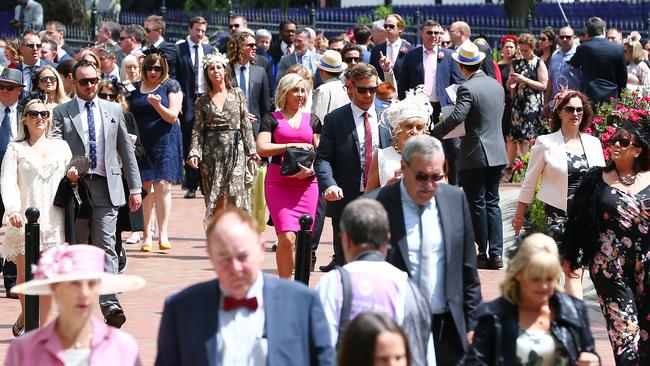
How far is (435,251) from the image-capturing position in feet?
23.0

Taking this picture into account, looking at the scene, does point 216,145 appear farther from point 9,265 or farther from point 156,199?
point 9,265

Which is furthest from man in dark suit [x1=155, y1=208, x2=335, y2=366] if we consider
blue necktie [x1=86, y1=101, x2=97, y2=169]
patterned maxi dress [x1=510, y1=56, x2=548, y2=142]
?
patterned maxi dress [x1=510, y1=56, x2=548, y2=142]

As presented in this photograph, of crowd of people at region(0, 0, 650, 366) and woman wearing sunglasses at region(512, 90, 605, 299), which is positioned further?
woman wearing sunglasses at region(512, 90, 605, 299)

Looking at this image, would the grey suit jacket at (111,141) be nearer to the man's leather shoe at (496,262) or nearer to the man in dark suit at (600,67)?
the man's leather shoe at (496,262)

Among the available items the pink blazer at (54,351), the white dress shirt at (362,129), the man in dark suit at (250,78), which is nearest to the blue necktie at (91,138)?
the white dress shirt at (362,129)

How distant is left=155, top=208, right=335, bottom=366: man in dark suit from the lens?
209 inches

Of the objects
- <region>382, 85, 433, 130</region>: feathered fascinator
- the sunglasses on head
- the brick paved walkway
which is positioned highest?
the sunglasses on head

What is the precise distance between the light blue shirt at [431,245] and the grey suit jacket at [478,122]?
21.6 ft

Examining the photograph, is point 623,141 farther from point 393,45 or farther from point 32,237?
point 393,45

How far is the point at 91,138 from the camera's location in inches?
450

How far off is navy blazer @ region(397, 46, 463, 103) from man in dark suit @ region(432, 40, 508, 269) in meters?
2.54

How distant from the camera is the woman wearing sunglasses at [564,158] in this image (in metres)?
10.7

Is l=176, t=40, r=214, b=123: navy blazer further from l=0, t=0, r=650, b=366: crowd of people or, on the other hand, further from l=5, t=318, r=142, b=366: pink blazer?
l=5, t=318, r=142, b=366: pink blazer

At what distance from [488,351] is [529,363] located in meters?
0.18
